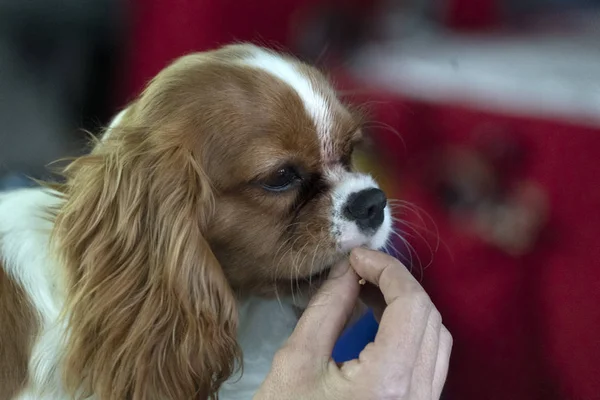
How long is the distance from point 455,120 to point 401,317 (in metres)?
0.68

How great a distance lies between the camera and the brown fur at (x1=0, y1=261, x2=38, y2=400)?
3.51 ft

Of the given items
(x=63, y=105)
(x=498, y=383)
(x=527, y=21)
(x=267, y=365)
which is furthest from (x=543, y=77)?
(x=63, y=105)

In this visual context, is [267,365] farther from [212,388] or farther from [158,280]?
[158,280]

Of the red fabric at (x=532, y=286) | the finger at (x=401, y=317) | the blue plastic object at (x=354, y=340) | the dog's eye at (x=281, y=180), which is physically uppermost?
the dog's eye at (x=281, y=180)

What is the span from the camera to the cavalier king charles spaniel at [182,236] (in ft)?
3.30

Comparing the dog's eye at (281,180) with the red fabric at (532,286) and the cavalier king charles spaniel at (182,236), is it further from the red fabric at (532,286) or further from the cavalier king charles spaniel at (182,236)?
the red fabric at (532,286)

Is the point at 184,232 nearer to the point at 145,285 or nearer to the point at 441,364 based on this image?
the point at 145,285

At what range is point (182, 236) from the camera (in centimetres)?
100

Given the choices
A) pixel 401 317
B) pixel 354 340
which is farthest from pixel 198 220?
pixel 354 340

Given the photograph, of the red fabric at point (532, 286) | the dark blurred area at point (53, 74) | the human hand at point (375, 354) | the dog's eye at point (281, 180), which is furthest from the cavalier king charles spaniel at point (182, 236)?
the dark blurred area at point (53, 74)

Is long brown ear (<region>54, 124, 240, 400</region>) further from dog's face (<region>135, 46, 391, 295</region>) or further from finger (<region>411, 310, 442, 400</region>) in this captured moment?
finger (<region>411, 310, 442, 400</region>)

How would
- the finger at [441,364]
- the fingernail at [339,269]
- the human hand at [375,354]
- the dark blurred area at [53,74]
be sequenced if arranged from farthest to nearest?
the dark blurred area at [53,74], the fingernail at [339,269], the finger at [441,364], the human hand at [375,354]

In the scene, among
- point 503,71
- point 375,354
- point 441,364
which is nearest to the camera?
point 375,354

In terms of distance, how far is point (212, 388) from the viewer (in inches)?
41.5
